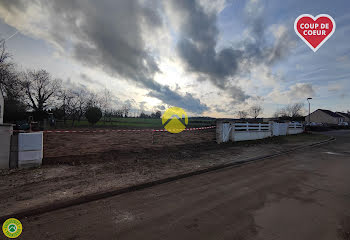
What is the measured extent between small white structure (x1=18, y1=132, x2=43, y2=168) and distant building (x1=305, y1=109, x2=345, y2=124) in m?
83.9

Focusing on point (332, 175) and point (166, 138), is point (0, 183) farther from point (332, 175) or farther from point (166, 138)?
point (332, 175)

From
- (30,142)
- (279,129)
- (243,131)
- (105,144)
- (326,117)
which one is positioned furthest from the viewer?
(326,117)

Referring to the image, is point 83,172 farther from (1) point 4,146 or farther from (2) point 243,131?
(2) point 243,131

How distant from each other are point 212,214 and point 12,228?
3.59 m

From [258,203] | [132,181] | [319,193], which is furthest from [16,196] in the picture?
[319,193]

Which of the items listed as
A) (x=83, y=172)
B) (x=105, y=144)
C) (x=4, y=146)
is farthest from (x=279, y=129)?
(x=4, y=146)

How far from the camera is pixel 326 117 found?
61969 millimetres

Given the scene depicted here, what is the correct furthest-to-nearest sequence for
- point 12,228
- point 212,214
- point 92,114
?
point 92,114
point 212,214
point 12,228

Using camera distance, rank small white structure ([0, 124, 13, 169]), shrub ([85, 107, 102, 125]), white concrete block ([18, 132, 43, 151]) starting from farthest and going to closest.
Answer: shrub ([85, 107, 102, 125]), white concrete block ([18, 132, 43, 151]), small white structure ([0, 124, 13, 169])

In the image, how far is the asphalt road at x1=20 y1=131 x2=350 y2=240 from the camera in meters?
2.63

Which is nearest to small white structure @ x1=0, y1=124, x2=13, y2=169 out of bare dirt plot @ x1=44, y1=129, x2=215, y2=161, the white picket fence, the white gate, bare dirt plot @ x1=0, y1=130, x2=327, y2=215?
bare dirt plot @ x1=0, y1=130, x2=327, y2=215

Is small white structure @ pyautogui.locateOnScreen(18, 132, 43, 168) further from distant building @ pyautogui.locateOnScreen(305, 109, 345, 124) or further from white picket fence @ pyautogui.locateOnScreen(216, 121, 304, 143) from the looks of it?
distant building @ pyautogui.locateOnScreen(305, 109, 345, 124)

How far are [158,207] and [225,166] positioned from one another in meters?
4.14

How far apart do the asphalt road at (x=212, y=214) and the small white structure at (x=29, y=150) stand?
3.67 meters
